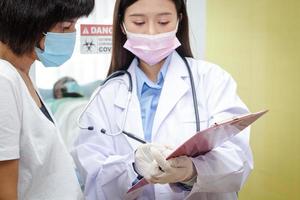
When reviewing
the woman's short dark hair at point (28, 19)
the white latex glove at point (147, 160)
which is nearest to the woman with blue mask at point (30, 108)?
the woman's short dark hair at point (28, 19)

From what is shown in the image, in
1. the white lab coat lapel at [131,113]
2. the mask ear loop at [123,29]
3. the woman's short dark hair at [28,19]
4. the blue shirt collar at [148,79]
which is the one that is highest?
the woman's short dark hair at [28,19]

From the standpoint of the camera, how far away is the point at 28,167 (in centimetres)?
91

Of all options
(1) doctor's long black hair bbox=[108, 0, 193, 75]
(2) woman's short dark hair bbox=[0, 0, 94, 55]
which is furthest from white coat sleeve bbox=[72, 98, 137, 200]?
(2) woman's short dark hair bbox=[0, 0, 94, 55]

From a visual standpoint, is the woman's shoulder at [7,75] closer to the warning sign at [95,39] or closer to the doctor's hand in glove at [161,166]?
the doctor's hand in glove at [161,166]

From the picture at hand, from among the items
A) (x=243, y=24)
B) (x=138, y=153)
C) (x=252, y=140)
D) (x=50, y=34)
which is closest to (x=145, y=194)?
(x=138, y=153)

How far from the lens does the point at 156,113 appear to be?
4.52ft

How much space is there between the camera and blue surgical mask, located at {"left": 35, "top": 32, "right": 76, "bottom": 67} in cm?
101

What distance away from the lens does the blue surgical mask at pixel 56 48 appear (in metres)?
1.01

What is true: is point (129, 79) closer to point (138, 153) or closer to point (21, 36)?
point (138, 153)

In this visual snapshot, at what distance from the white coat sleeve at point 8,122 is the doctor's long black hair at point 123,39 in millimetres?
707

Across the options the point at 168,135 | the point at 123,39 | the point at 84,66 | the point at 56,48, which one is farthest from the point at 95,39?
the point at 56,48

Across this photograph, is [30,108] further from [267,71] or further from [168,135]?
[267,71]

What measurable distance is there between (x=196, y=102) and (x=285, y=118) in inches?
38.2

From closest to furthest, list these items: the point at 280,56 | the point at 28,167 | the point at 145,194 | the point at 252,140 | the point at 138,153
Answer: the point at 28,167 < the point at 138,153 < the point at 145,194 < the point at 280,56 < the point at 252,140
